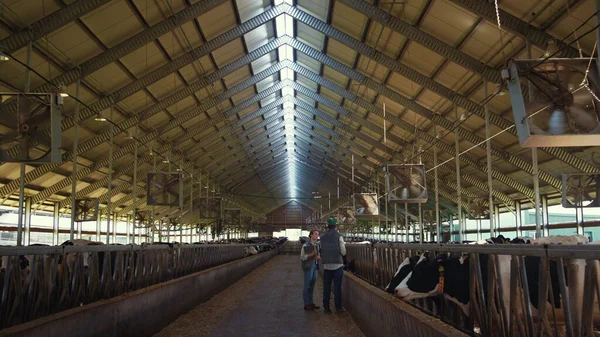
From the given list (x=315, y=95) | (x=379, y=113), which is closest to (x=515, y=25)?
(x=379, y=113)

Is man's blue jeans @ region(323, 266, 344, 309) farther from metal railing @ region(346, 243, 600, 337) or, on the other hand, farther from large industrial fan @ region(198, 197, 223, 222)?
large industrial fan @ region(198, 197, 223, 222)

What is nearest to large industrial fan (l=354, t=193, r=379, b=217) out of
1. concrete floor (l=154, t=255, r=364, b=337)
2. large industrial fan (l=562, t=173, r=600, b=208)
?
large industrial fan (l=562, t=173, r=600, b=208)

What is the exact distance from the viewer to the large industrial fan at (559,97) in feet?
22.2

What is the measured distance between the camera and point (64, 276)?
5.79m

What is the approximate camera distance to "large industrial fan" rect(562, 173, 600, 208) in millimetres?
14734

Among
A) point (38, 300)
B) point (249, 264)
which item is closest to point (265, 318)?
point (38, 300)

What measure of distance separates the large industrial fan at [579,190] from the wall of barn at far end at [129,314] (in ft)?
34.3

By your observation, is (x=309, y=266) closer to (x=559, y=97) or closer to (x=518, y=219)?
(x=559, y=97)

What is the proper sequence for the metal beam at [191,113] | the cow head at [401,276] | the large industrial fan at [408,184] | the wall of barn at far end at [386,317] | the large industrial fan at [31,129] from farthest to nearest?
the metal beam at [191,113]
the large industrial fan at [408,184]
the large industrial fan at [31,129]
the cow head at [401,276]
the wall of barn at far end at [386,317]

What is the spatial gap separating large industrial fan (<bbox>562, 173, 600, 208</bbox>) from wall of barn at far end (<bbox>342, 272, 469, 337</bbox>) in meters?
8.48

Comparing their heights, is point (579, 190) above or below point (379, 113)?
below

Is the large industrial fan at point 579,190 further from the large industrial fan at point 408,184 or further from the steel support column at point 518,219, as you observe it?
the steel support column at point 518,219

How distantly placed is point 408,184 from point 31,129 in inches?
438

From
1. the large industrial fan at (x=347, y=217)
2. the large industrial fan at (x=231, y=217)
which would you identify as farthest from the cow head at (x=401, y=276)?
the large industrial fan at (x=231, y=217)
